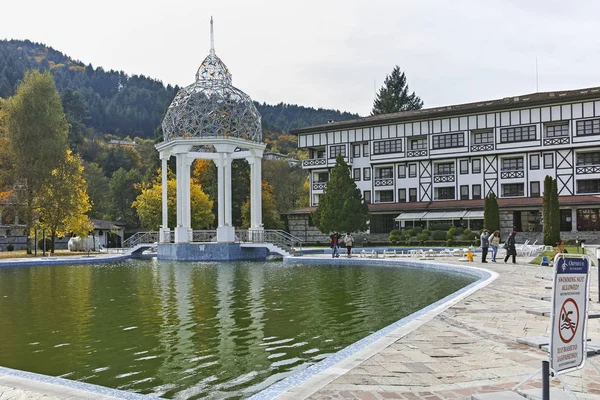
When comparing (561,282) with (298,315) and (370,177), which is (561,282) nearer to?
(298,315)

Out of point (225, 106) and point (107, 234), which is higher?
point (225, 106)

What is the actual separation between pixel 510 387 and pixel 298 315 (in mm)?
6723

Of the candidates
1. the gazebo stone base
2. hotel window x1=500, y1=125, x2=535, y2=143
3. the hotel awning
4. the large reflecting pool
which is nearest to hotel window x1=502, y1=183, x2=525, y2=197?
hotel window x1=500, y1=125, x2=535, y2=143

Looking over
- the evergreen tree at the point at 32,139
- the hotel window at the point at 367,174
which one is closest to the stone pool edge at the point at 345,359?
the evergreen tree at the point at 32,139

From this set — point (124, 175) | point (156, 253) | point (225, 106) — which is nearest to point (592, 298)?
point (225, 106)

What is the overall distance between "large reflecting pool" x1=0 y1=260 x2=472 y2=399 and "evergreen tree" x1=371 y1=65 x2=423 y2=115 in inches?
2584

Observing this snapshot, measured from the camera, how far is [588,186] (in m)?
50.1

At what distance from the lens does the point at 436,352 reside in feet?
24.7

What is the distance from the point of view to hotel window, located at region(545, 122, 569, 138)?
166 feet

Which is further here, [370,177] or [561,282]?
[370,177]

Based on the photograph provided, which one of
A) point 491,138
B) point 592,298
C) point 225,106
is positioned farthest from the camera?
point 491,138

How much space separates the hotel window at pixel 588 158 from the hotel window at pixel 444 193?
38.0 feet

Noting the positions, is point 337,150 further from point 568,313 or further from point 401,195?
point 568,313

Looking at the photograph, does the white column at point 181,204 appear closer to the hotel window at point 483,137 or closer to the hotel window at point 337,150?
the hotel window at point 337,150
